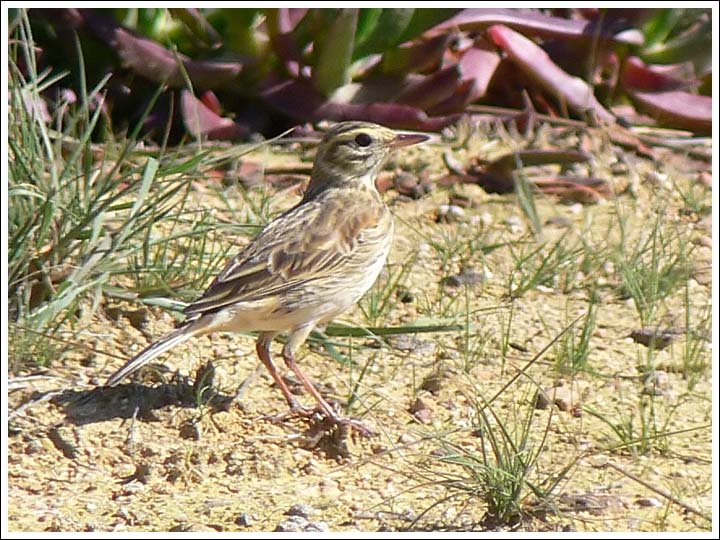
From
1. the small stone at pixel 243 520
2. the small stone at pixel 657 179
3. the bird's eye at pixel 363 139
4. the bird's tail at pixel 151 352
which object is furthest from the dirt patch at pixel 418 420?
the small stone at pixel 657 179

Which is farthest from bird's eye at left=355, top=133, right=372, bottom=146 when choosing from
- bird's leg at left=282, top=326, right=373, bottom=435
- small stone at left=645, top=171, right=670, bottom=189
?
small stone at left=645, top=171, right=670, bottom=189

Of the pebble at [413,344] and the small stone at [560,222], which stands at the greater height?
the small stone at [560,222]

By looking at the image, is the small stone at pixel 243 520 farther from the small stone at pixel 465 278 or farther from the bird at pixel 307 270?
the small stone at pixel 465 278

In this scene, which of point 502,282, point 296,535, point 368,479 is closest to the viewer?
point 296,535

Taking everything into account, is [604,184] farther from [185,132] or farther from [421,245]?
[185,132]

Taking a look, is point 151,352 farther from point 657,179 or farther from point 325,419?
point 657,179

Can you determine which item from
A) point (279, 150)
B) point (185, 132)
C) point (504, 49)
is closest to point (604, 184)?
point (504, 49)

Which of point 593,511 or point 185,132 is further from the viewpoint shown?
point 185,132

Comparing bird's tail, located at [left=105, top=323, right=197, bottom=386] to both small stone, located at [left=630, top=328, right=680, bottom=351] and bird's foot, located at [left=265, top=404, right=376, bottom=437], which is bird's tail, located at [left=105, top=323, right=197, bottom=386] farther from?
small stone, located at [left=630, top=328, right=680, bottom=351]
